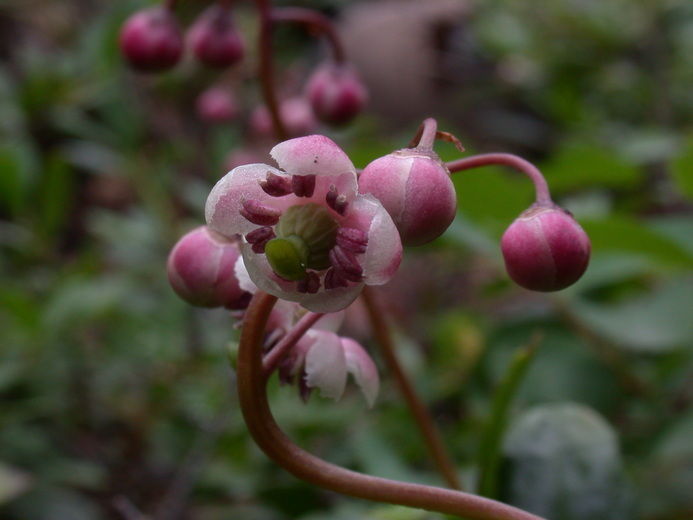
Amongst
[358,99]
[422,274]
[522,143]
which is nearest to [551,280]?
[358,99]

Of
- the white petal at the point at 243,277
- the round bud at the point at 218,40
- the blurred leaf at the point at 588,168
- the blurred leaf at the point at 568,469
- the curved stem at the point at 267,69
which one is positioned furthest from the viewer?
the blurred leaf at the point at 588,168

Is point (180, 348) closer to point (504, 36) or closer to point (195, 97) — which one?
point (195, 97)

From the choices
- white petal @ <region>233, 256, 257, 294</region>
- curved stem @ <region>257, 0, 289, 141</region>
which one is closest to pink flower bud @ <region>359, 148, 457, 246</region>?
white petal @ <region>233, 256, 257, 294</region>

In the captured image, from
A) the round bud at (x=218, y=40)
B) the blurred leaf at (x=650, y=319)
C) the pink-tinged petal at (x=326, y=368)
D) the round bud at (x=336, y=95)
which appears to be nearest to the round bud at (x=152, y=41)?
the round bud at (x=218, y=40)

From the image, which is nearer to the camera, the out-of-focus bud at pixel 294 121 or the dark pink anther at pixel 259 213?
the dark pink anther at pixel 259 213

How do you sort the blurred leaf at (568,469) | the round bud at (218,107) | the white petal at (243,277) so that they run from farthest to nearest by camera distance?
the round bud at (218,107), the blurred leaf at (568,469), the white petal at (243,277)

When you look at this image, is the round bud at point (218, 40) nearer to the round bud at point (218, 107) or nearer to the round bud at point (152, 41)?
the round bud at point (152, 41)
